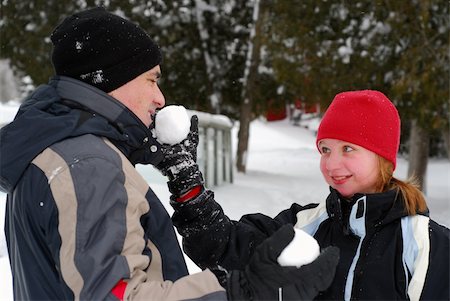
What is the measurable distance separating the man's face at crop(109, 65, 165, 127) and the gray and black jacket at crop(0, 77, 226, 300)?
96 millimetres

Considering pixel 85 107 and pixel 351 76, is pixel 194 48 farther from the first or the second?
pixel 85 107

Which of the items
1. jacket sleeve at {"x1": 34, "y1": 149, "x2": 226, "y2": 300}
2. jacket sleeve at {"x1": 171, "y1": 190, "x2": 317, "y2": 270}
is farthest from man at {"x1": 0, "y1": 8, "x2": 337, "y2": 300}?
jacket sleeve at {"x1": 171, "y1": 190, "x2": 317, "y2": 270}

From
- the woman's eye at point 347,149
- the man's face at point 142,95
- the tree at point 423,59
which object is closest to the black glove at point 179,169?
the man's face at point 142,95

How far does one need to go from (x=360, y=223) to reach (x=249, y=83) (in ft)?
43.0

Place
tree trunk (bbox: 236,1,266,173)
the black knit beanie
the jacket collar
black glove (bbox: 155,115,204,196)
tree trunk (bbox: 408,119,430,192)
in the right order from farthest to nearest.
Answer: tree trunk (bbox: 236,1,266,173), tree trunk (bbox: 408,119,430,192), black glove (bbox: 155,115,204,196), the jacket collar, the black knit beanie

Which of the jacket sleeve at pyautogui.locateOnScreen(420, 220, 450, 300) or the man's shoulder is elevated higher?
the man's shoulder

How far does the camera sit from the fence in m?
10.7

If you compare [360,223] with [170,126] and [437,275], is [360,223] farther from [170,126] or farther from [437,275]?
[170,126]

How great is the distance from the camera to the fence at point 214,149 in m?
10.7

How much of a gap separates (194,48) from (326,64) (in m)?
4.78

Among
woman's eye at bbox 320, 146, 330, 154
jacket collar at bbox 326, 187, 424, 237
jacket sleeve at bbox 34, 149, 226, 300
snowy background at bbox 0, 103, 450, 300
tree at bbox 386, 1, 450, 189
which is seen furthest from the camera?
tree at bbox 386, 1, 450, 189

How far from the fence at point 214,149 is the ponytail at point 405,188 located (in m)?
7.82

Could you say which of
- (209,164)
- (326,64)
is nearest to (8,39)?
(209,164)

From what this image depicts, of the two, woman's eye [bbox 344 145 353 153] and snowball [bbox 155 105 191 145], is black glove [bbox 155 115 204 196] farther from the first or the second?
woman's eye [bbox 344 145 353 153]
